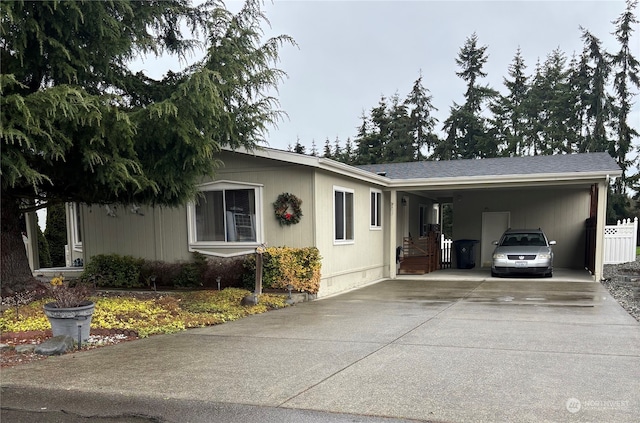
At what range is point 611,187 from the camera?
93.2 ft

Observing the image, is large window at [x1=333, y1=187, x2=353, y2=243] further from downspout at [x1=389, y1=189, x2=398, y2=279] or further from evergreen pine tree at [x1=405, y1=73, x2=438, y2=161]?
evergreen pine tree at [x1=405, y1=73, x2=438, y2=161]

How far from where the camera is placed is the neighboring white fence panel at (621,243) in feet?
52.9

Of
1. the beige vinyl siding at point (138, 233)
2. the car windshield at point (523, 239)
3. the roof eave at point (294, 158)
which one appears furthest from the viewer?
the car windshield at point (523, 239)

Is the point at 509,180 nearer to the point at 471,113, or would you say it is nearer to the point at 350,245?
the point at 350,245

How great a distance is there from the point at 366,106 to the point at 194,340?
39189mm

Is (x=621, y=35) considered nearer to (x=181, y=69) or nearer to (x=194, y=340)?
(x=181, y=69)

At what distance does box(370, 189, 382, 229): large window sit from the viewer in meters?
13.3

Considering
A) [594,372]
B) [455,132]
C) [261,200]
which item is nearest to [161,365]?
[594,372]

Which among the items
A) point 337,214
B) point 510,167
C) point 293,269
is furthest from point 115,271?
point 510,167

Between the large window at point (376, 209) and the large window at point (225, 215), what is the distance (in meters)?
4.09

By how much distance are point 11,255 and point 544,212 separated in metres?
16.5

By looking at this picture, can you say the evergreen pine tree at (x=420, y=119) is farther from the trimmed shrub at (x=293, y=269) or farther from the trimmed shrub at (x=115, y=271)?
the trimmed shrub at (x=115, y=271)

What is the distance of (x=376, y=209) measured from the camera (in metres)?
13.6

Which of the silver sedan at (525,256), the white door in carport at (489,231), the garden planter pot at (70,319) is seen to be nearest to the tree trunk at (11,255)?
the garden planter pot at (70,319)
